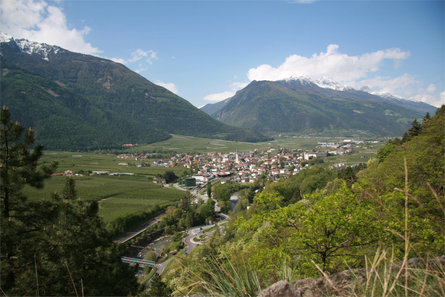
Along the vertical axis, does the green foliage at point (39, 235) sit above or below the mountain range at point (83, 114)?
below

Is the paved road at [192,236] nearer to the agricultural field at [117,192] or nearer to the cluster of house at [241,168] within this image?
the agricultural field at [117,192]

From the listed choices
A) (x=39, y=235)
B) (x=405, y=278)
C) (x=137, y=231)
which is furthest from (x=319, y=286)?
(x=137, y=231)

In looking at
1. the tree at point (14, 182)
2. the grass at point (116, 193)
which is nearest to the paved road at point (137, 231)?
the grass at point (116, 193)

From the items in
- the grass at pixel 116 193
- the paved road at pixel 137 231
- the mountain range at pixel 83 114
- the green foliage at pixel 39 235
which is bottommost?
the paved road at pixel 137 231

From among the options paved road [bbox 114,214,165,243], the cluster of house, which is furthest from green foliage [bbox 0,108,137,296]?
the cluster of house

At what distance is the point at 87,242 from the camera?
22.5ft

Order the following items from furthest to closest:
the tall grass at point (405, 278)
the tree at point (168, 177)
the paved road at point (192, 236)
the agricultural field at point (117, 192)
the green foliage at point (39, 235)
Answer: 1. the tree at point (168, 177)
2. the agricultural field at point (117, 192)
3. the paved road at point (192, 236)
4. the green foliage at point (39, 235)
5. the tall grass at point (405, 278)

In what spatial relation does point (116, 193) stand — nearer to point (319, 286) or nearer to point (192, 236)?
point (192, 236)

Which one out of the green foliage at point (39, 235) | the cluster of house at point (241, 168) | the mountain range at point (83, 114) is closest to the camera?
the green foliage at point (39, 235)

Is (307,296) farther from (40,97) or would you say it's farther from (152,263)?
(40,97)

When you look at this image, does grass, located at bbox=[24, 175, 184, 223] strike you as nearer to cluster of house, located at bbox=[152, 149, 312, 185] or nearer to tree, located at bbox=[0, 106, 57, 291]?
cluster of house, located at bbox=[152, 149, 312, 185]

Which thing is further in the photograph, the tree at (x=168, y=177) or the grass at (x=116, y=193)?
the tree at (x=168, y=177)

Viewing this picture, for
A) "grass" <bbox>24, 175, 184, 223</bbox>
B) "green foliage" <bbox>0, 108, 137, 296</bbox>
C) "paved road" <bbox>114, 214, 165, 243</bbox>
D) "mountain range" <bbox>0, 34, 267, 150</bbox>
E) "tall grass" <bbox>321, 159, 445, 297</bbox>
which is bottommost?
"paved road" <bbox>114, 214, 165, 243</bbox>

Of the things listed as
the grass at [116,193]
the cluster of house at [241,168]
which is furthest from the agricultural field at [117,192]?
the cluster of house at [241,168]
